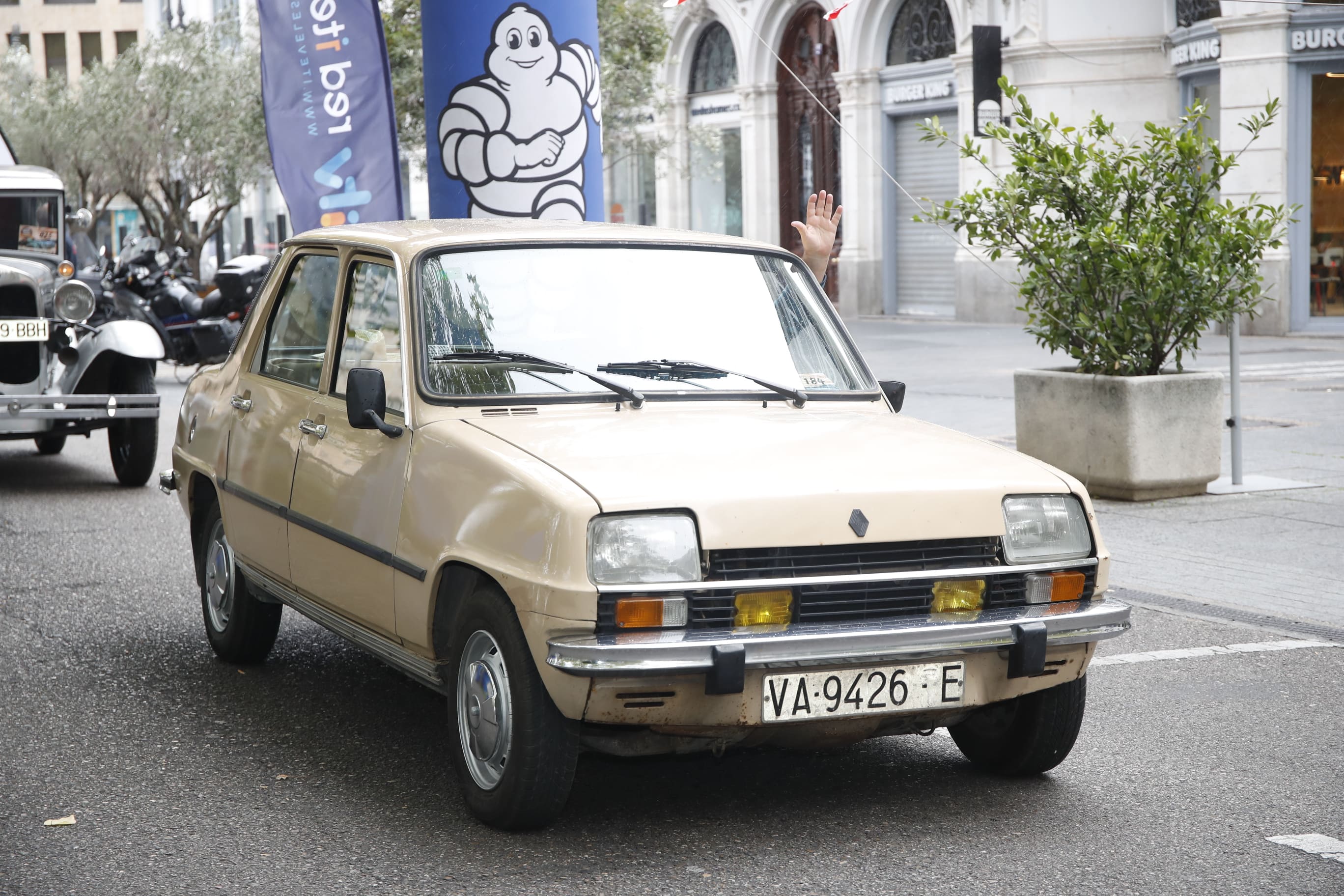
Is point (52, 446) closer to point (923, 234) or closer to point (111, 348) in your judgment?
point (111, 348)

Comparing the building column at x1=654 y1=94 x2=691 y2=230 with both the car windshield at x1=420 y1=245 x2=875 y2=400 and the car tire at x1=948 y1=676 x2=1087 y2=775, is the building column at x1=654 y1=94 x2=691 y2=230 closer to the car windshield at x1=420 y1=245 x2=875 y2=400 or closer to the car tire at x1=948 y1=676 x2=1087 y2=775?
the car windshield at x1=420 y1=245 x2=875 y2=400

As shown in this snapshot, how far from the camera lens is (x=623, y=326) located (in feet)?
16.7

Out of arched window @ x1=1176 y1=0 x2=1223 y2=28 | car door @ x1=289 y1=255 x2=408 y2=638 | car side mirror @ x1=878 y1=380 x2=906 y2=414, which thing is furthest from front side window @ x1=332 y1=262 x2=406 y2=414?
arched window @ x1=1176 y1=0 x2=1223 y2=28

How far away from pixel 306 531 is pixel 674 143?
3081cm

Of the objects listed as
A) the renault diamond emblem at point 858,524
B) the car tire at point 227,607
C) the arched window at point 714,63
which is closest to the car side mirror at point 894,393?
the renault diamond emblem at point 858,524

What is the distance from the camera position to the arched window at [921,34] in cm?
2820

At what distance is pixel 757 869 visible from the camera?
160 inches

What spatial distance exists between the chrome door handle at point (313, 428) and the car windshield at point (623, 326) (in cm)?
57

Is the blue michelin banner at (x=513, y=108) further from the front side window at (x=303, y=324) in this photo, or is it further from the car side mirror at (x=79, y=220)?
the front side window at (x=303, y=324)

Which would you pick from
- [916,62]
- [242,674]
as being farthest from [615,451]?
[916,62]

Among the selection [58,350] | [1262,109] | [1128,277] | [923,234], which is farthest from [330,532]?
[923,234]

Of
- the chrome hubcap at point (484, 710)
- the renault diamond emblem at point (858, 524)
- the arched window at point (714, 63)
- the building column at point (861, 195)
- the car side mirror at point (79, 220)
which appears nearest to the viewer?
the renault diamond emblem at point (858, 524)

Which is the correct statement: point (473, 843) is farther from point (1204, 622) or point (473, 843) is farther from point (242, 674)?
point (1204, 622)

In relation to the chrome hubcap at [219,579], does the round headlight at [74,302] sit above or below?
above
